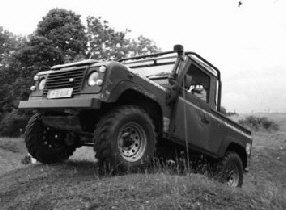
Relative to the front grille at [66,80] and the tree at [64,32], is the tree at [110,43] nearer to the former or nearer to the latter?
the tree at [64,32]

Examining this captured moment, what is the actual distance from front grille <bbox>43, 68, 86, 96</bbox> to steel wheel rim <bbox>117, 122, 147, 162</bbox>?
2.79 ft

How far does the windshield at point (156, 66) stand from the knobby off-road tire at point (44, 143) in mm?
1749

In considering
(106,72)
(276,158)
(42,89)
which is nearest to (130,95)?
(106,72)

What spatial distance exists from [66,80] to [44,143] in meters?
1.47

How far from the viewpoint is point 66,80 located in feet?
19.6

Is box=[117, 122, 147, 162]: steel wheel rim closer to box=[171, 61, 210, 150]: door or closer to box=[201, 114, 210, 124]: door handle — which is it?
box=[171, 61, 210, 150]: door

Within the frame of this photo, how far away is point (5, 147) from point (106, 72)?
2394cm

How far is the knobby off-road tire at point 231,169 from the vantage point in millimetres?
7785

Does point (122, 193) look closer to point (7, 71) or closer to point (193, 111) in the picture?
point (193, 111)

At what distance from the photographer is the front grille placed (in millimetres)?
5723

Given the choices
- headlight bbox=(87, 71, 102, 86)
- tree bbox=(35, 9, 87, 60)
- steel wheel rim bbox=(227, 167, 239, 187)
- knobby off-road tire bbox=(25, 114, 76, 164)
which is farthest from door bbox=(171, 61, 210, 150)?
tree bbox=(35, 9, 87, 60)

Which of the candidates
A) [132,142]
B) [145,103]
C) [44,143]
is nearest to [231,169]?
[145,103]

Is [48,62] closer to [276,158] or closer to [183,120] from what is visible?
[276,158]

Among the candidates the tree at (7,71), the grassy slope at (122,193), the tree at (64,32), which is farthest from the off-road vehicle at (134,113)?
the tree at (7,71)
